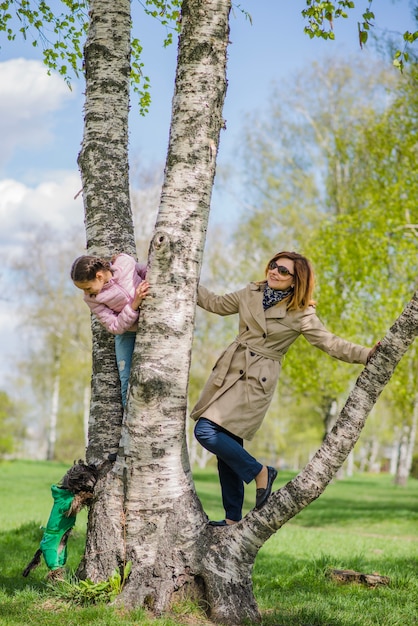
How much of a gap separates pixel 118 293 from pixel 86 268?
0.29 metres

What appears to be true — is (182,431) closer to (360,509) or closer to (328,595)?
(328,595)

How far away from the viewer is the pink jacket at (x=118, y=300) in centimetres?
483

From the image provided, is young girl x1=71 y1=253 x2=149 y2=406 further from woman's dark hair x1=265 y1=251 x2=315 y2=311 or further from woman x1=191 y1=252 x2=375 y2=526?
woman's dark hair x1=265 y1=251 x2=315 y2=311

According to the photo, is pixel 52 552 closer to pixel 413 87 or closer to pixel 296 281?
pixel 296 281

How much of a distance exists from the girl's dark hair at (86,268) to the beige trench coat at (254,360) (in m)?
1.08

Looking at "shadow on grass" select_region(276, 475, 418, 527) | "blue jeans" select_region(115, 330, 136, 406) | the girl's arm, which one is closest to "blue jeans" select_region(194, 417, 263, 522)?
"blue jeans" select_region(115, 330, 136, 406)

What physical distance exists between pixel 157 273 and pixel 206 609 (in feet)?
7.49

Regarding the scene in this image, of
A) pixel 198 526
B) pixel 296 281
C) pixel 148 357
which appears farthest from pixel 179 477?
pixel 296 281

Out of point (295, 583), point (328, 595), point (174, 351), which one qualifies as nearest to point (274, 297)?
point (174, 351)

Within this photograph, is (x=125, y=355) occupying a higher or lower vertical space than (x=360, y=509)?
higher

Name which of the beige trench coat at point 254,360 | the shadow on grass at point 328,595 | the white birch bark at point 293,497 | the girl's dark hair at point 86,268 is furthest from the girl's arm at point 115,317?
the shadow on grass at point 328,595

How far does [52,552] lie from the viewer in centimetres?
504

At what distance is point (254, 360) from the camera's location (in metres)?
4.93

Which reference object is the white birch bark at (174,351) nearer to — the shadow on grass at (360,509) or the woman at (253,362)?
the woman at (253,362)
